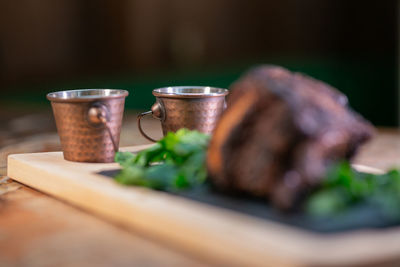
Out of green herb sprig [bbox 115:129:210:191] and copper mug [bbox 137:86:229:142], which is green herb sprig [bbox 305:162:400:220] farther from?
copper mug [bbox 137:86:229:142]

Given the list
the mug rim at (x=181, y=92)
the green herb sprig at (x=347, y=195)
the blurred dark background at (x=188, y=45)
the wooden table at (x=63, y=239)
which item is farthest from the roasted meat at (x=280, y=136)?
the blurred dark background at (x=188, y=45)

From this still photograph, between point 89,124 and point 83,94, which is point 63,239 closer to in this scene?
point 89,124

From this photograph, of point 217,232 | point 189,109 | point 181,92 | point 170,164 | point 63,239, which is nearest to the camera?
point 217,232

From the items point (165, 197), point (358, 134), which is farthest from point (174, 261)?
point (358, 134)

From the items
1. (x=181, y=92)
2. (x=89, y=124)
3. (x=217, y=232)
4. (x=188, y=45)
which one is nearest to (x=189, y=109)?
(x=181, y=92)

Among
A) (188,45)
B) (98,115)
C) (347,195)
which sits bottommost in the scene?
(188,45)

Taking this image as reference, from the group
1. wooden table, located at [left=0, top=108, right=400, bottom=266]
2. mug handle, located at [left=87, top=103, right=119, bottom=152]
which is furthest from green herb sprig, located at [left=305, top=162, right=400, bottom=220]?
mug handle, located at [left=87, top=103, right=119, bottom=152]

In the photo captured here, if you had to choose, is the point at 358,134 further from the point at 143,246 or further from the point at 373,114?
the point at 373,114

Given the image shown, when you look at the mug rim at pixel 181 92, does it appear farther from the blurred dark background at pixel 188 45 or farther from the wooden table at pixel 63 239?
the blurred dark background at pixel 188 45
